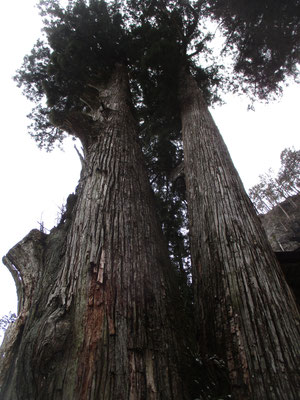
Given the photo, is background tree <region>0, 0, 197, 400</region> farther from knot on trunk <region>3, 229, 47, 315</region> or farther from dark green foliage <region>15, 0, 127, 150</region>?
dark green foliage <region>15, 0, 127, 150</region>

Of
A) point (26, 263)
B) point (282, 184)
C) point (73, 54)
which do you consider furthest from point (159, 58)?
point (282, 184)

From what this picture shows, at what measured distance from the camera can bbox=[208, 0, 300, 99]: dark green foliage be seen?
566 cm

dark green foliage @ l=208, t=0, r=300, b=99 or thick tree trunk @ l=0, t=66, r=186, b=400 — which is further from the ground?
dark green foliage @ l=208, t=0, r=300, b=99

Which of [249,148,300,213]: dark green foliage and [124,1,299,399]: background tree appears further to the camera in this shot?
[249,148,300,213]: dark green foliage

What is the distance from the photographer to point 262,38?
630 cm

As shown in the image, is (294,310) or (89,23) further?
(89,23)

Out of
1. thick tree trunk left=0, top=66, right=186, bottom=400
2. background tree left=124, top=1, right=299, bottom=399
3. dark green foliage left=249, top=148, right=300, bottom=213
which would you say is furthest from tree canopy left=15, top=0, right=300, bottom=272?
dark green foliage left=249, top=148, right=300, bottom=213

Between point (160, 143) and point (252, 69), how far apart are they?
3.78m

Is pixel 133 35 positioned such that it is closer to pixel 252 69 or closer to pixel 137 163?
pixel 252 69

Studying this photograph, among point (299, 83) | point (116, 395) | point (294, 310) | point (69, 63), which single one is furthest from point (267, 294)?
point (299, 83)

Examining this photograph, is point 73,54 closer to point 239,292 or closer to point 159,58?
point 159,58

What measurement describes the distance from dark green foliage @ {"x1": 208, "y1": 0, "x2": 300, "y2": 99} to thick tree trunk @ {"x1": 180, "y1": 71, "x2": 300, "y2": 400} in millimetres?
5163

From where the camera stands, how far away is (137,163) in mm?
3172

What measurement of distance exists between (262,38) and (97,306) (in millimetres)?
7790
